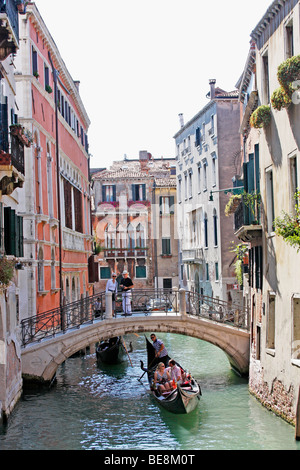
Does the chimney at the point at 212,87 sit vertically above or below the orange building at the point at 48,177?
above

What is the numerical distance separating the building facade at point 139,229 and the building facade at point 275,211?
27.3 metres

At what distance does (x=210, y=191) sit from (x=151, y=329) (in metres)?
8.58

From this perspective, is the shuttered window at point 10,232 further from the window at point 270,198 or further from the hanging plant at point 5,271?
the window at point 270,198

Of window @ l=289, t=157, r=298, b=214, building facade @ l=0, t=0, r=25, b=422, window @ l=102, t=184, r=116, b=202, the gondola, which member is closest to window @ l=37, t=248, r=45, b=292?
building facade @ l=0, t=0, r=25, b=422

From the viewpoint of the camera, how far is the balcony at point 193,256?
3222cm

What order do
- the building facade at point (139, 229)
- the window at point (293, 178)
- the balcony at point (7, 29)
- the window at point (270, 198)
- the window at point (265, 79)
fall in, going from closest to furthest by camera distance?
the balcony at point (7, 29) → the window at point (293, 178) → the window at point (270, 198) → the window at point (265, 79) → the building facade at point (139, 229)

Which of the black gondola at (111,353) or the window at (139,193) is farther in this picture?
the window at (139,193)

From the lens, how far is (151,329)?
57.5ft

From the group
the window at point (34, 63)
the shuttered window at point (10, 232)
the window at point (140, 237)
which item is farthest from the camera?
the window at point (140, 237)

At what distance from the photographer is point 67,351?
1670cm

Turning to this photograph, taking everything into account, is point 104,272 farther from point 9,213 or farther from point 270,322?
point 9,213

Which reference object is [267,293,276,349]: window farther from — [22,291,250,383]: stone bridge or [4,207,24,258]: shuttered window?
[4,207,24,258]: shuttered window

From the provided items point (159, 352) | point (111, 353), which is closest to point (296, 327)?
point (159, 352)

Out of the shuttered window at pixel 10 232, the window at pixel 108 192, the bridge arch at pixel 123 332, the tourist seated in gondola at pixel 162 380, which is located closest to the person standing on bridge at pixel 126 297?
the bridge arch at pixel 123 332
